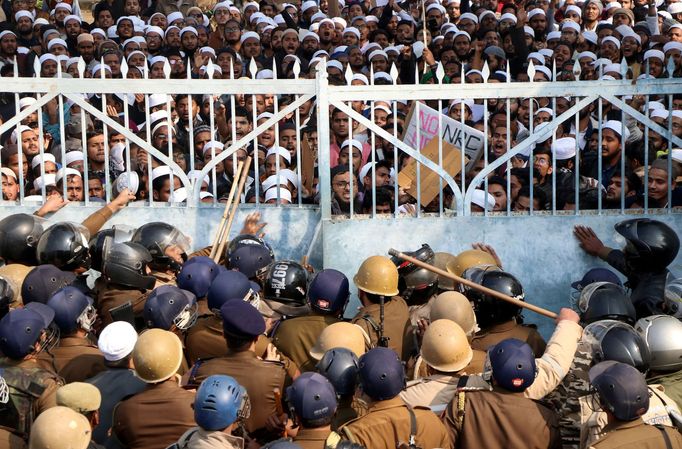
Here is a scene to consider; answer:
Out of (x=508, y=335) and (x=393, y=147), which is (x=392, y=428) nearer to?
(x=508, y=335)

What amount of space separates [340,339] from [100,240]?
9.77 ft

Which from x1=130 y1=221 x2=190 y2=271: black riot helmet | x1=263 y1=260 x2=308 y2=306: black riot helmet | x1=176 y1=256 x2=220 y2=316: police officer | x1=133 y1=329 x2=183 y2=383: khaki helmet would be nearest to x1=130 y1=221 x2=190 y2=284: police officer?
x1=130 y1=221 x2=190 y2=271: black riot helmet

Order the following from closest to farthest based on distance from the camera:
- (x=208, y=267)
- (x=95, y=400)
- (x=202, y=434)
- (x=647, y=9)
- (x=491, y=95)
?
(x=202, y=434)
(x=95, y=400)
(x=208, y=267)
(x=491, y=95)
(x=647, y=9)

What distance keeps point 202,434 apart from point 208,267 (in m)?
2.68

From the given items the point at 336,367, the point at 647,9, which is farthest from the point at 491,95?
the point at 647,9

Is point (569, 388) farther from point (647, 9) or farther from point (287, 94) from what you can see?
point (647, 9)

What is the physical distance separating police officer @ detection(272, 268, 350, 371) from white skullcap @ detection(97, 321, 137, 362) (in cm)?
114

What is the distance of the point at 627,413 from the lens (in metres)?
6.23

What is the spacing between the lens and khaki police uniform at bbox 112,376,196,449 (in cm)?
673

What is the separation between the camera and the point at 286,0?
2006cm

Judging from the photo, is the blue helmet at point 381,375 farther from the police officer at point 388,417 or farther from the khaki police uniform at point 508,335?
the khaki police uniform at point 508,335

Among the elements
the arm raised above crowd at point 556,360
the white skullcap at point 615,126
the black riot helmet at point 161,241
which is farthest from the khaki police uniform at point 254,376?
the white skullcap at point 615,126

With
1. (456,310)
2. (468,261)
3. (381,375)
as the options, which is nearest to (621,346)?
(456,310)

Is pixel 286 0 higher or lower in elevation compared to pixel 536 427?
higher
